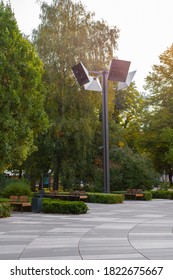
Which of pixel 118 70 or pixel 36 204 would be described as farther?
pixel 118 70

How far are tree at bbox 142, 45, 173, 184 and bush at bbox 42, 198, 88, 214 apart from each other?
68.3ft

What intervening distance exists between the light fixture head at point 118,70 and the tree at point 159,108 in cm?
1061

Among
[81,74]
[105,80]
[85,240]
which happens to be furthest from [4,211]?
[105,80]

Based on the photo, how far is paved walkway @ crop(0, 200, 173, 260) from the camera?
1000cm

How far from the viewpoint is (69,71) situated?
125 ft

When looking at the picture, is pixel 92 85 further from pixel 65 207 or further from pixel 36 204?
pixel 65 207

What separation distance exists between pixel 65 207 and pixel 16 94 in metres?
7.01

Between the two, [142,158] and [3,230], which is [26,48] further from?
[142,158]

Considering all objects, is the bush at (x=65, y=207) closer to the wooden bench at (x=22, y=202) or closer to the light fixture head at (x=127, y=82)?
the wooden bench at (x=22, y=202)

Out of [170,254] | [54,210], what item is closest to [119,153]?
[54,210]

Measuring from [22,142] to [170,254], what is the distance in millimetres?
17235

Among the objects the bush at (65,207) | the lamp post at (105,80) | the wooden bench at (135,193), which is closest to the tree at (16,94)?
the bush at (65,207)
